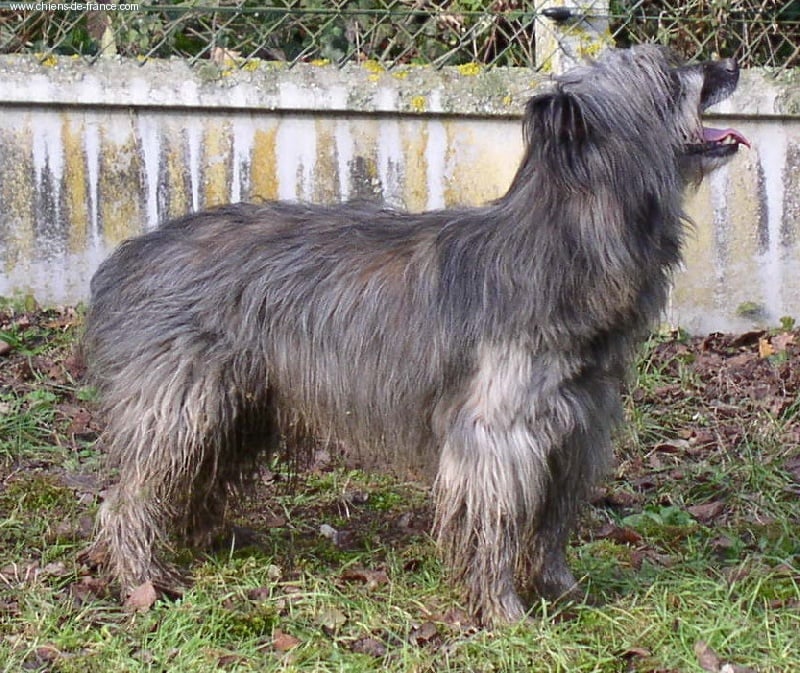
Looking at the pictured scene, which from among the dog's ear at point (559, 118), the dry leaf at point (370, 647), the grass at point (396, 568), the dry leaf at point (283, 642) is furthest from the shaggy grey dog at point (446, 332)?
the dry leaf at point (283, 642)

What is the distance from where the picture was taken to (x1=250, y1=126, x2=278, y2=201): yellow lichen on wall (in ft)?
22.5

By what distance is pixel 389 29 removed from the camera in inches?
277

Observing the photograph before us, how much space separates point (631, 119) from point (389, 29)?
10.5ft

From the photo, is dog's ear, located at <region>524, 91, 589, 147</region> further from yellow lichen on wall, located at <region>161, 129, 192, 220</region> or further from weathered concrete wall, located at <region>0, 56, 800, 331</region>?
yellow lichen on wall, located at <region>161, 129, 192, 220</region>

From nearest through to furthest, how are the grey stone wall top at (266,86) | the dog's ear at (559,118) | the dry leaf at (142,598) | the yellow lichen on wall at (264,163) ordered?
the dog's ear at (559,118), the dry leaf at (142,598), the grey stone wall top at (266,86), the yellow lichen on wall at (264,163)

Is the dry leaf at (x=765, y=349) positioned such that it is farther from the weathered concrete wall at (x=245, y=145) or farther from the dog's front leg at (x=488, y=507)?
the dog's front leg at (x=488, y=507)

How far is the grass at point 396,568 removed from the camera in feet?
13.7

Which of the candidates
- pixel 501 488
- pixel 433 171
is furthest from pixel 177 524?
pixel 433 171

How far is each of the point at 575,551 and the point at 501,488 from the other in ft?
3.29

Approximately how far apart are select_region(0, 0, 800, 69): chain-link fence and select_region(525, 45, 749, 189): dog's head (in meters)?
2.70

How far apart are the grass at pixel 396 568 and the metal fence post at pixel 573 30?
161 centimetres

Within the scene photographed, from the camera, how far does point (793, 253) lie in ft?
23.2

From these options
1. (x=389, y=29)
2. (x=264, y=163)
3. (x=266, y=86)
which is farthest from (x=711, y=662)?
(x=389, y=29)

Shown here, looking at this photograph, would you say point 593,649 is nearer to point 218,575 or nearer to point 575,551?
point 575,551
